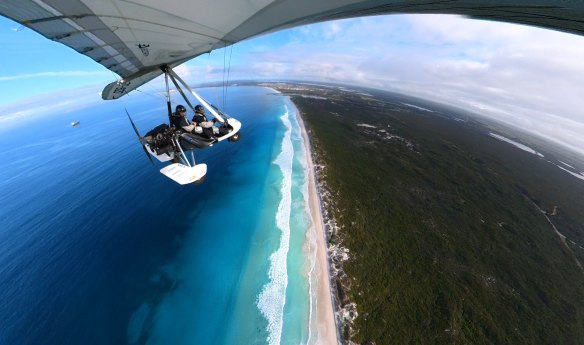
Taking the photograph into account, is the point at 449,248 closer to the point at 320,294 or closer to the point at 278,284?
the point at 320,294

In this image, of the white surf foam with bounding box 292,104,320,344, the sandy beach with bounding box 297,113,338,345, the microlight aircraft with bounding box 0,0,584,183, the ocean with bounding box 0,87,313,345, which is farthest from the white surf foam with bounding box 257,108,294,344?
the microlight aircraft with bounding box 0,0,584,183

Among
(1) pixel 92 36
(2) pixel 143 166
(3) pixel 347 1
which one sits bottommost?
(2) pixel 143 166

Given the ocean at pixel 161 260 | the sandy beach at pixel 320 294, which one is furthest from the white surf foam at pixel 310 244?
the ocean at pixel 161 260

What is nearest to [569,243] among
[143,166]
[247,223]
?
[247,223]

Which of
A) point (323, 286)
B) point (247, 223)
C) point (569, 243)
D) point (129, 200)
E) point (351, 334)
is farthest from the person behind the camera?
point (569, 243)

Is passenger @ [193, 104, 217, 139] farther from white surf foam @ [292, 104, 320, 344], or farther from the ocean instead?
white surf foam @ [292, 104, 320, 344]

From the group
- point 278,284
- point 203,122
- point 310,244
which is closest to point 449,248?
point 310,244

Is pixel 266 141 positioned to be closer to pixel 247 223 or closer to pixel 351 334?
pixel 247 223
